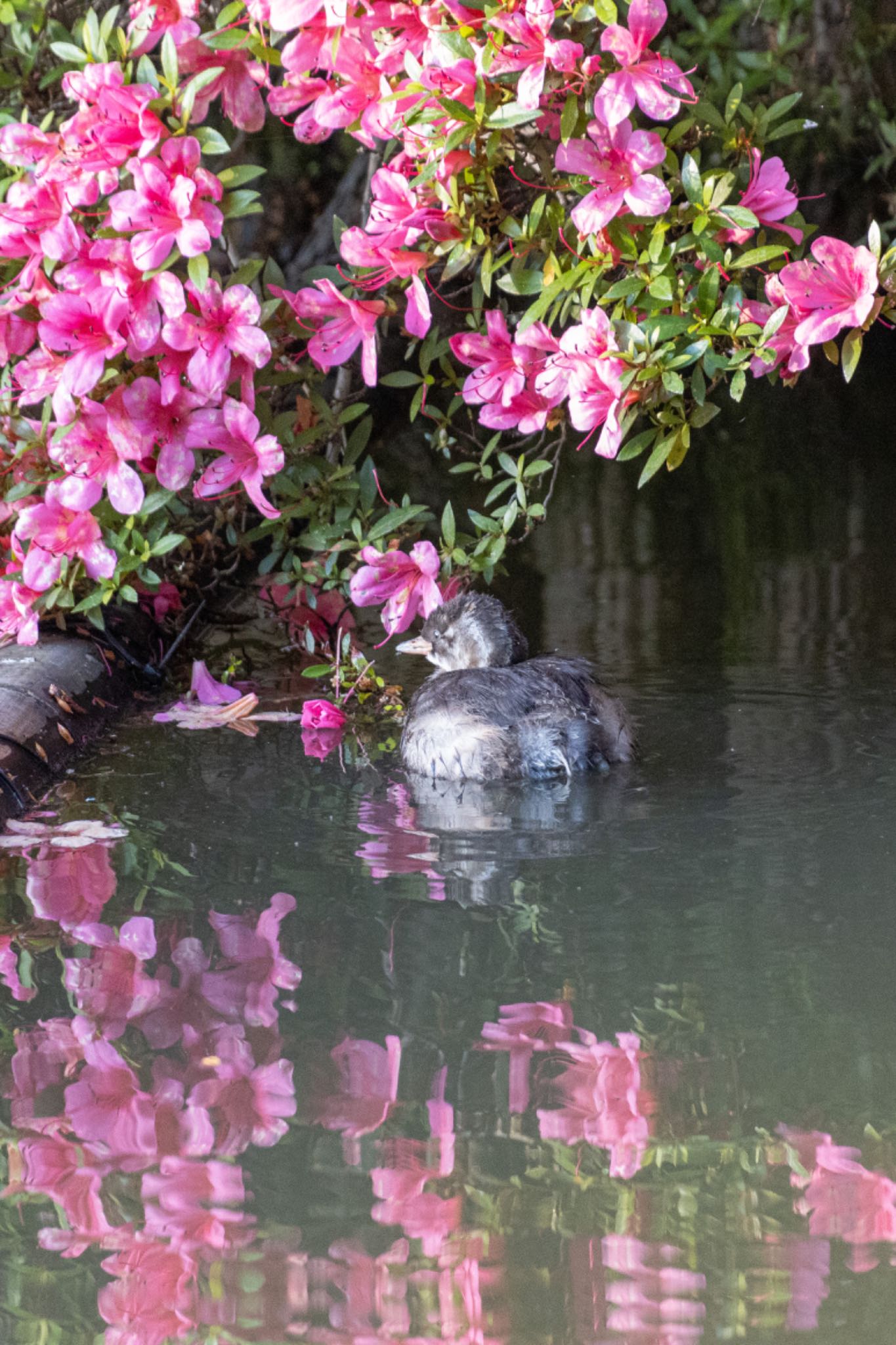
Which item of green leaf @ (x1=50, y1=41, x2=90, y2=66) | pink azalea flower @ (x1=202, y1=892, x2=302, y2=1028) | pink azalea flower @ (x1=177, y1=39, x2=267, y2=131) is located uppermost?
green leaf @ (x1=50, y1=41, x2=90, y2=66)

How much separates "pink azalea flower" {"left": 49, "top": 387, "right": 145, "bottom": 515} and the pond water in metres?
0.69

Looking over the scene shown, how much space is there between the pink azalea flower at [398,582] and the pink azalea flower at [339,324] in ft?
1.97

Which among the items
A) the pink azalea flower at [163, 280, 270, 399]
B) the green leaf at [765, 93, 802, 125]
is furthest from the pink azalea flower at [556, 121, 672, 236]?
the pink azalea flower at [163, 280, 270, 399]

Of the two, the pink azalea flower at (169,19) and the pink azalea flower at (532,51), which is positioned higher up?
the pink azalea flower at (169,19)

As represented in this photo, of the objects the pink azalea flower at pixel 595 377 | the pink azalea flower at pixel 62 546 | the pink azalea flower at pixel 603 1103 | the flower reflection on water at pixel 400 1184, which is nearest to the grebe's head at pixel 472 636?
the pink azalea flower at pixel 62 546

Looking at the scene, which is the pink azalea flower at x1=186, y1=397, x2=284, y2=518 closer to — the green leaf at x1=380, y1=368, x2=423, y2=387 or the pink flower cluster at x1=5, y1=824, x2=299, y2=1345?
the green leaf at x1=380, y1=368, x2=423, y2=387

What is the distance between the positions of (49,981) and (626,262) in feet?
6.06

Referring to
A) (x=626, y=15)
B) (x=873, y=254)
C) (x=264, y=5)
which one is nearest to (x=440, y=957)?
(x=873, y=254)

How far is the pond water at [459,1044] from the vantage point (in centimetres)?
188

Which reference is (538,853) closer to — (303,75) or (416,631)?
(303,75)

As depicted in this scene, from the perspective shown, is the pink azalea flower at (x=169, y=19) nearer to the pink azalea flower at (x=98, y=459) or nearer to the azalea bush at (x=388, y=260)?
the azalea bush at (x=388, y=260)

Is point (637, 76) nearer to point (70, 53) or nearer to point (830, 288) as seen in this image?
point (830, 288)

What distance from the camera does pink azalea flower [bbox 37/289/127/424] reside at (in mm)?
3512

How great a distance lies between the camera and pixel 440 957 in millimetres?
2795
